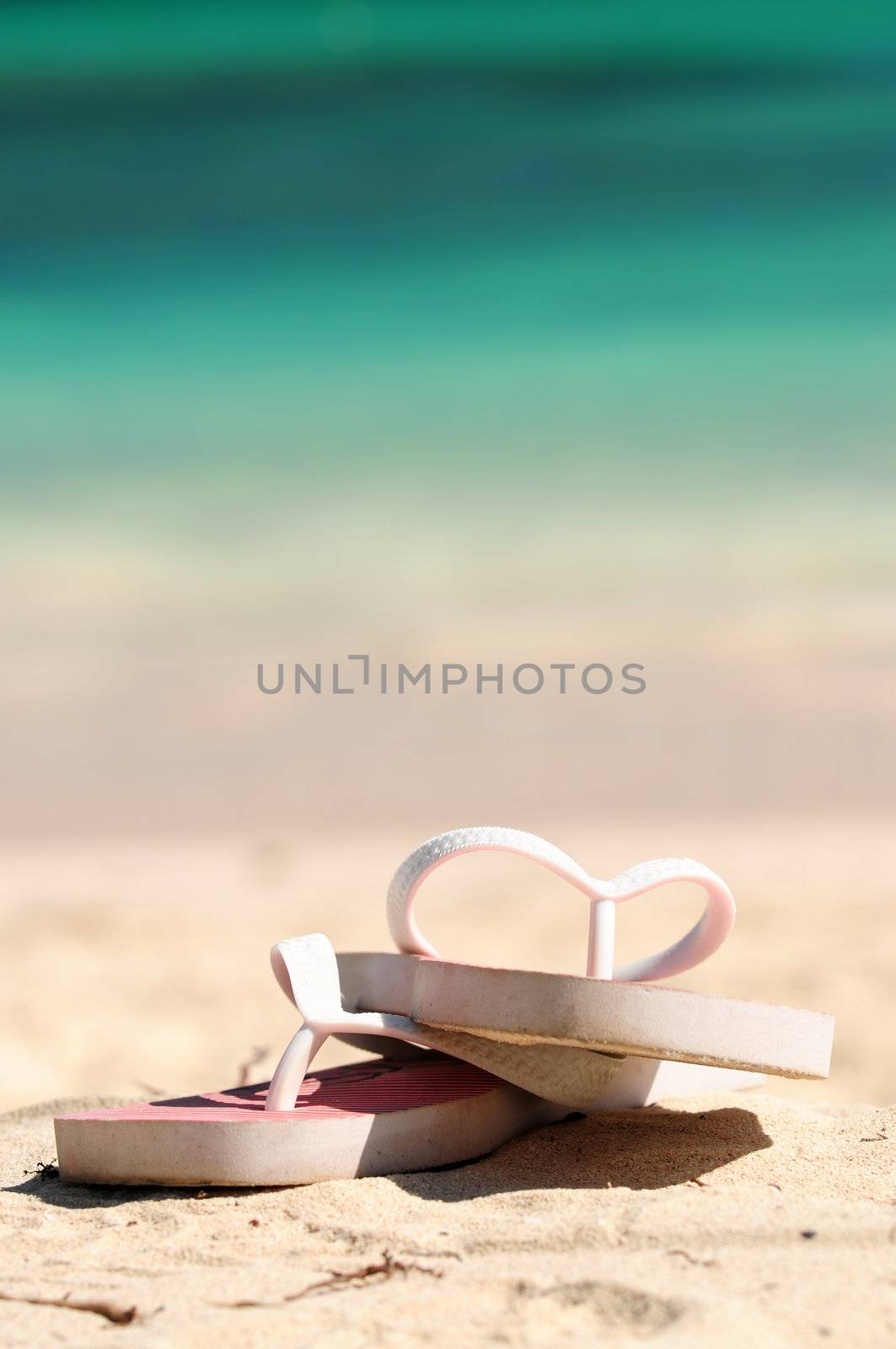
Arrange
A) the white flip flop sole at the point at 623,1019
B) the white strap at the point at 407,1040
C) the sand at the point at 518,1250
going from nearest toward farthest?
the sand at the point at 518,1250
the white flip flop sole at the point at 623,1019
the white strap at the point at 407,1040

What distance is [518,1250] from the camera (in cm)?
215

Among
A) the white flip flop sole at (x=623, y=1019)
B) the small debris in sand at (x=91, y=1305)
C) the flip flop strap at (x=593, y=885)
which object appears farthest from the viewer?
the flip flop strap at (x=593, y=885)

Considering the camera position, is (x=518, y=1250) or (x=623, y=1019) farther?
(x=623, y=1019)

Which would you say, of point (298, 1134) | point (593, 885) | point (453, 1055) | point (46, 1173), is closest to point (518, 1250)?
point (298, 1134)

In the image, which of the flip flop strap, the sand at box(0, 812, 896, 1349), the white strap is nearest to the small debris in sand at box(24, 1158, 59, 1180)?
the sand at box(0, 812, 896, 1349)

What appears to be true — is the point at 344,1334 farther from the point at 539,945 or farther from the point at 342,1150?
the point at 539,945

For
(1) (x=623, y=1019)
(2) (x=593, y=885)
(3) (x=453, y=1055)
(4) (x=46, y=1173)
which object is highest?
(2) (x=593, y=885)

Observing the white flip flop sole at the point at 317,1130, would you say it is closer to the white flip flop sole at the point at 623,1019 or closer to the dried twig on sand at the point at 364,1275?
the white flip flop sole at the point at 623,1019

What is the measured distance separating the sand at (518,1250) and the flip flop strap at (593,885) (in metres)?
0.39

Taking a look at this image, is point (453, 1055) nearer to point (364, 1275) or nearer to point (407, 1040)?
point (407, 1040)

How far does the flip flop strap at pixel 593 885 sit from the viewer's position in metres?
2.92

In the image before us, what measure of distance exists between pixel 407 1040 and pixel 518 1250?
81 centimetres

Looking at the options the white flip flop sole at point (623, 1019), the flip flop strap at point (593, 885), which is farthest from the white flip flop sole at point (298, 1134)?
the flip flop strap at point (593, 885)

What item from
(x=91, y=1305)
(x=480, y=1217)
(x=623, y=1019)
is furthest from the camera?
(x=623, y=1019)
